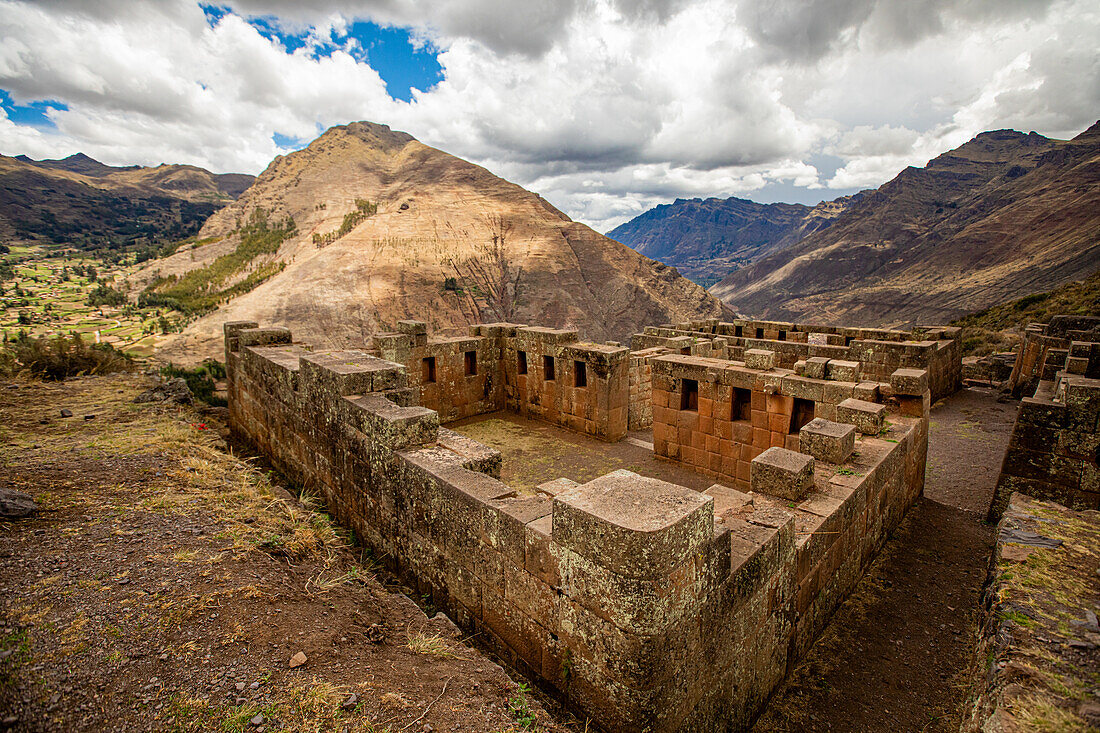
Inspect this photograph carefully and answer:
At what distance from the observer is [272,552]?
521cm

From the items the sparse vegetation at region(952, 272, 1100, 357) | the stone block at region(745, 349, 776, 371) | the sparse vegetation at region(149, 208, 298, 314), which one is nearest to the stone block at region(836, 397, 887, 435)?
the stone block at region(745, 349, 776, 371)

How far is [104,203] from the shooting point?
111 metres

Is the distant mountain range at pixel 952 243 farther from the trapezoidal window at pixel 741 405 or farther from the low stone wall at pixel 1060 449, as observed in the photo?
the trapezoidal window at pixel 741 405

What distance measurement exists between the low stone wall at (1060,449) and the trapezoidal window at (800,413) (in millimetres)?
2827

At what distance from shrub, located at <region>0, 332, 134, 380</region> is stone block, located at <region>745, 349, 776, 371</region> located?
1716 centimetres

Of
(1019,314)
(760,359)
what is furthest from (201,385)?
(1019,314)

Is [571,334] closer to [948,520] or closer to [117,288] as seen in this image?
[948,520]

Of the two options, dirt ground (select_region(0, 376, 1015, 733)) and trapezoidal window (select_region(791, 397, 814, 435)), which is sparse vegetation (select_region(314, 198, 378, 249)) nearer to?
dirt ground (select_region(0, 376, 1015, 733))

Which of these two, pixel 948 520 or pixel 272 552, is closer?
pixel 272 552

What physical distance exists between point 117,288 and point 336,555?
5880 centimetres

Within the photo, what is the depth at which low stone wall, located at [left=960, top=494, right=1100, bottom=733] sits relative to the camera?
2457 millimetres

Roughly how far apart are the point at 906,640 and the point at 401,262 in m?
43.6

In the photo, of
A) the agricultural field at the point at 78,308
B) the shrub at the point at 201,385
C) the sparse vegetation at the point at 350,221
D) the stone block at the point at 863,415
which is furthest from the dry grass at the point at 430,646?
the sparse vegetation at the point at 350,221


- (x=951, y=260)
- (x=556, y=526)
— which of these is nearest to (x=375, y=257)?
(x=556, y=526)
